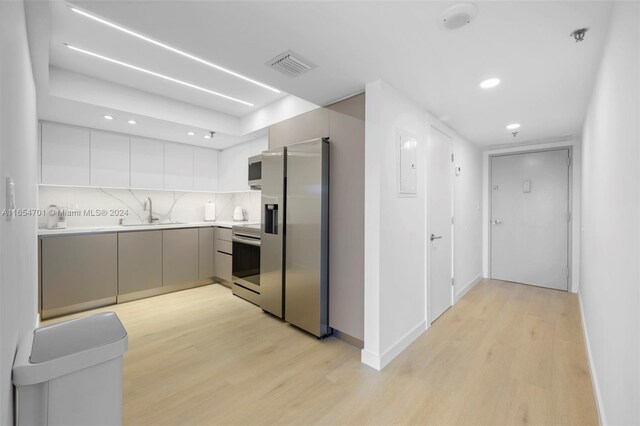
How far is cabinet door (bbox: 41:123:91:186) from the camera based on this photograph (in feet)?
10.8

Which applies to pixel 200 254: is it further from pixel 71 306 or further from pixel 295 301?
pixel 295 301

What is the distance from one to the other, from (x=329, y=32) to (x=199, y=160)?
→ 3772 millimetres

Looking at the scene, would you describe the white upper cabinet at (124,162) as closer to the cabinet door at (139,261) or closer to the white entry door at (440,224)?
the cabinet door at (139,261)

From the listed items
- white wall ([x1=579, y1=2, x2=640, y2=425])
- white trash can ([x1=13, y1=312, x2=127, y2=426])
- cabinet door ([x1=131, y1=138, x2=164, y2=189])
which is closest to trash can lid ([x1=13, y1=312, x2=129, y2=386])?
white trash can ([x1=13, y1=312, x2=127, y2=426])

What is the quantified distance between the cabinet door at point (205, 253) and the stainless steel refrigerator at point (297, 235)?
153 centimetres

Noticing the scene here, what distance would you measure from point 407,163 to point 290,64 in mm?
1334

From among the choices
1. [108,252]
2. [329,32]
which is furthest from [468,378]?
[108,252]

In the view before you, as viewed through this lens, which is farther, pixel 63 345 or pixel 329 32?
pixel 329 32

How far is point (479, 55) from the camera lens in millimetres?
1840

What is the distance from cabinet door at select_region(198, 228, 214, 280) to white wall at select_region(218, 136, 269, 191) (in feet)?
2.83

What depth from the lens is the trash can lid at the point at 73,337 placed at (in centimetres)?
103

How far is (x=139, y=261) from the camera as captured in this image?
3.62m

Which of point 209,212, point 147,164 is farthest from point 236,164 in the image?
point 147,164

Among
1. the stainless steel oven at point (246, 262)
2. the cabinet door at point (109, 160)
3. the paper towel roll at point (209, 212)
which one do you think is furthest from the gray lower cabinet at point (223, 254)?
the cabinet door at point (109, 160)
